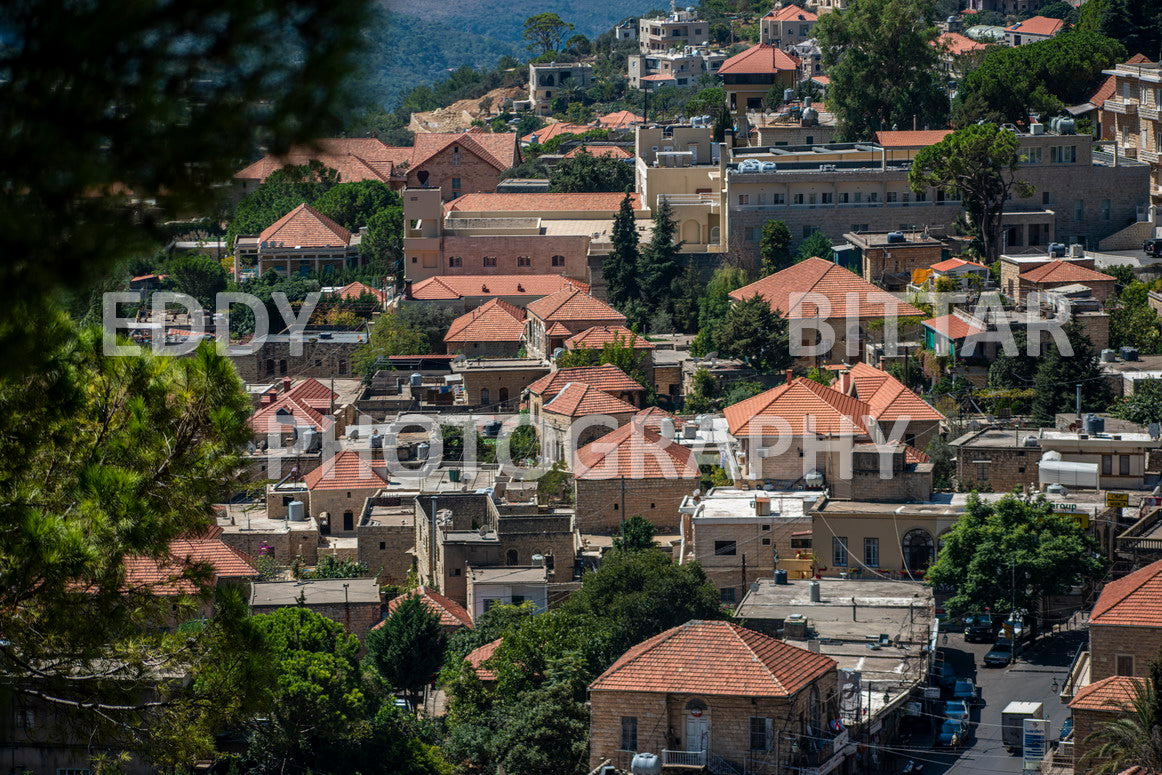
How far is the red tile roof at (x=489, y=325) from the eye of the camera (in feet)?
194

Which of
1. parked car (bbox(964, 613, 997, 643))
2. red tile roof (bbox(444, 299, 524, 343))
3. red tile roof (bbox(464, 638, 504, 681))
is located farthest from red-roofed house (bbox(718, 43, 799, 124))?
red tile roof (bbox(464, 638, 504, 681))

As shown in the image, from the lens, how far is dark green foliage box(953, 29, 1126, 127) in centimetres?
6450

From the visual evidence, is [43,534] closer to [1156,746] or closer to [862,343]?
[1156,746]

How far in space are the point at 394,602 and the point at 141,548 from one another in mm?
23736

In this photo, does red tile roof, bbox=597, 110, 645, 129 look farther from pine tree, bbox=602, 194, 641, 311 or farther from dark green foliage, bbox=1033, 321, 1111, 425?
dark green foliage, bbox=1033, 321, 1111, 425

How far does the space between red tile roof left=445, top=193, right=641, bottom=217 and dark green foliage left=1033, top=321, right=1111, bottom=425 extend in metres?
24.6

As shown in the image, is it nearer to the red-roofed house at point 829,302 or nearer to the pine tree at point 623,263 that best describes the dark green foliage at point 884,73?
the pine tree at point 623,263

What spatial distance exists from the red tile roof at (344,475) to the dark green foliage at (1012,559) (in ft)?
45.7

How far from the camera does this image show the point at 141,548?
15.0 meters

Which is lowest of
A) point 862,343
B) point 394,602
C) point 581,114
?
point 394,602

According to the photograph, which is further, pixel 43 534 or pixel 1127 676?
pixel 1127 676

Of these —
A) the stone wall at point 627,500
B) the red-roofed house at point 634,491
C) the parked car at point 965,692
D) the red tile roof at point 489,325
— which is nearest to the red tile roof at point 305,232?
the red tile roof at point 489,325

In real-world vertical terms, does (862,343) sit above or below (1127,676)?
above

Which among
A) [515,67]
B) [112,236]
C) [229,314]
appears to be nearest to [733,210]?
[229,314]
